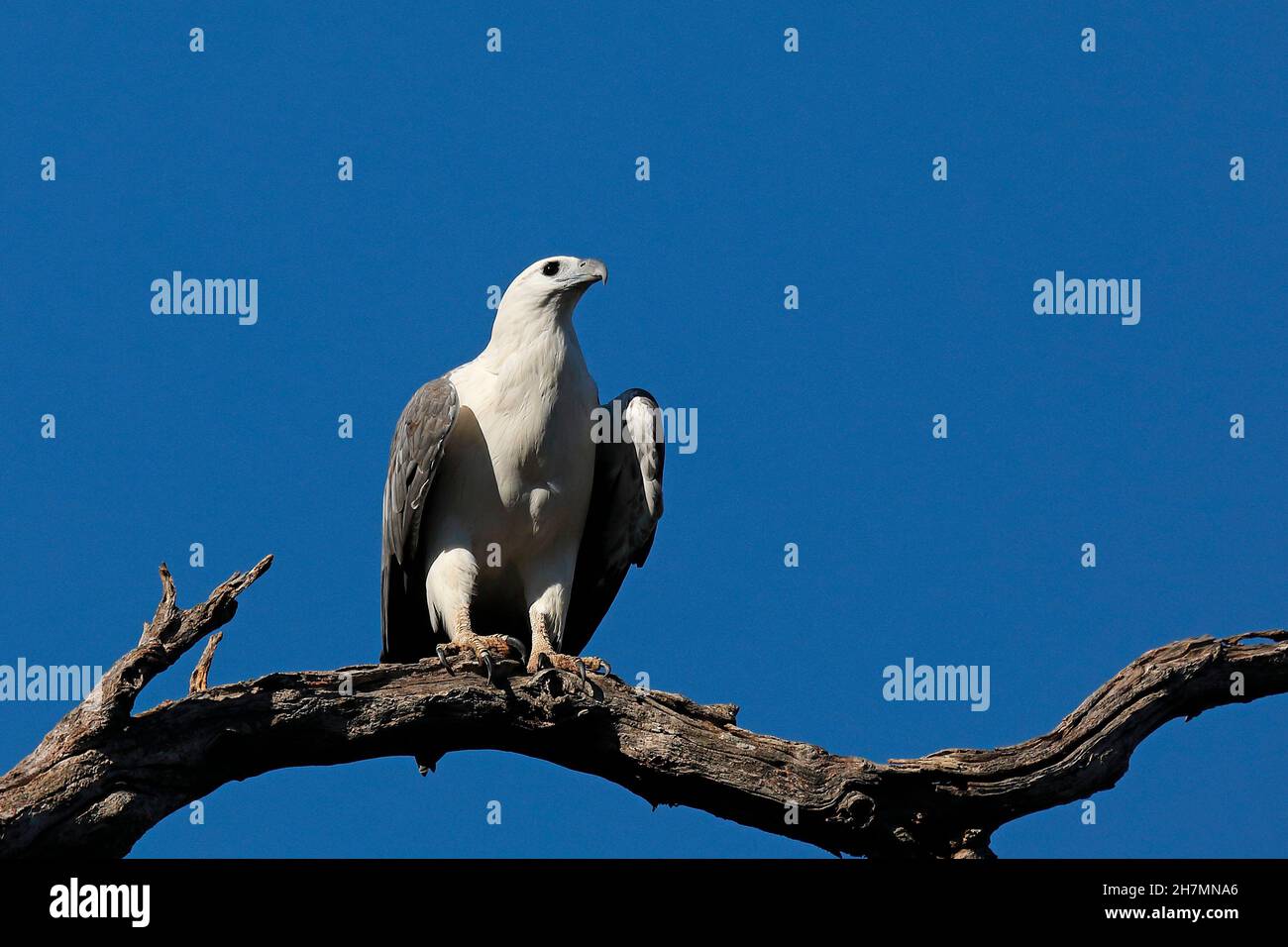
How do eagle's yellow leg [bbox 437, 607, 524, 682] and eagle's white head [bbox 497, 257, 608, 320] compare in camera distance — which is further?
eagle's white head [bbox 497, 257, 608, 320]

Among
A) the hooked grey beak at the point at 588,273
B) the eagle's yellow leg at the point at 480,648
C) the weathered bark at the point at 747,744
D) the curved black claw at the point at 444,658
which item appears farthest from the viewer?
the hooked grey beak at the point at 588,273

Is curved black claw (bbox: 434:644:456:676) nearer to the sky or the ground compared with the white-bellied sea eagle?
nearer to the ground

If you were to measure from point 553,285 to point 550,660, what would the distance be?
2576 millimetres

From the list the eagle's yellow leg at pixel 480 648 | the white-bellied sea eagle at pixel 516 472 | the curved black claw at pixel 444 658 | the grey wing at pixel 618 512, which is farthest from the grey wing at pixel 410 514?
the curved black claw at pixel 444 658

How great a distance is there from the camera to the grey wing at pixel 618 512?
1022 centimetres

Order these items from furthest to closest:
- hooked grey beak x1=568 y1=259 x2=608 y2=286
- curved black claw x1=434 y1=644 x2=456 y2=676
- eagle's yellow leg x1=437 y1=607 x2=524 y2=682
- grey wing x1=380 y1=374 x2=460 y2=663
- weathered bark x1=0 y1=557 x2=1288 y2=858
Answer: hooked grey beak x1=568 y1=259 x2=608 y2=286
grey wing x1=380 y1=374 x2=460 y2=663
eagle's yellow leg x1=437 y1=607 x2=524 y2=682
curved black claw x1=434 y1=644 x2=456 y2=676
weathered bark x1=0 y1=557 x2=1288 y2=858

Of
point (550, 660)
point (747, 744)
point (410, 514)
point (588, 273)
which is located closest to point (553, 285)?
point (588, 273)

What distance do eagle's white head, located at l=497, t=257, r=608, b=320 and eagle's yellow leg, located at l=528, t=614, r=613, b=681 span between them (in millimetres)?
2089

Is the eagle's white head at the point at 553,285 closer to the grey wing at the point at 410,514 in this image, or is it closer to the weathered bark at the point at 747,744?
the grey wing at the point at 410,514

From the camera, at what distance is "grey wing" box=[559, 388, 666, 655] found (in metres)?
10.2

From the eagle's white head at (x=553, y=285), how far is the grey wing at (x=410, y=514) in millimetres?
754

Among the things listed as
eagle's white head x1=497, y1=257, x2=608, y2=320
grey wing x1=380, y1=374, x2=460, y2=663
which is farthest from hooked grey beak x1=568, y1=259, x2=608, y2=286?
grey wing x1=380, y1=374, x2=460, y2=663

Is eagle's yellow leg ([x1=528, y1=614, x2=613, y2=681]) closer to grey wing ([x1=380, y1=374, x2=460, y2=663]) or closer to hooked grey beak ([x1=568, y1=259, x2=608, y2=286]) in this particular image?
grey wing ([x1=380, y1=374, x2=460, y2=663])
